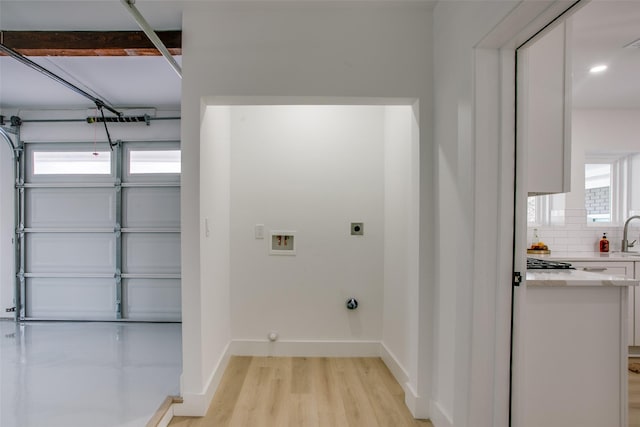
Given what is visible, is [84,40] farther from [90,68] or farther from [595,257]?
[595,257]

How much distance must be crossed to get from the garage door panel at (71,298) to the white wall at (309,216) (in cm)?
215

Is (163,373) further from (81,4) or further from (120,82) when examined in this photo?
(120,82)

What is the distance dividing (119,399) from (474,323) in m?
2.30

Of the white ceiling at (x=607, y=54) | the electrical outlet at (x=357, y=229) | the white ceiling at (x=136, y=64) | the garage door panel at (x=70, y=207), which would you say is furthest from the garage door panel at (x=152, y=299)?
the white ceiling at (x=607, y=54)

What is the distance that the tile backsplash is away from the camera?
10.5 ft

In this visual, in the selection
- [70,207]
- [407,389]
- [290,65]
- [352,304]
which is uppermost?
[290,65]

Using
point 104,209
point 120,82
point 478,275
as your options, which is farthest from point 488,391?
point 104,209

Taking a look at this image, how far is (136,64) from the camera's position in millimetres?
2547

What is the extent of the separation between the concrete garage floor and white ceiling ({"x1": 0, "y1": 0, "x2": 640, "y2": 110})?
248 centimetres

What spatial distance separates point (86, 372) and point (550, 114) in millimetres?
3710

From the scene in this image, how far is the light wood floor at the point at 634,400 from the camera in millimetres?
1823

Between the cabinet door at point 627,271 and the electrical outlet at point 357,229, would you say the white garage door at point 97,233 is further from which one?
→ the cabinet door at point 627,271

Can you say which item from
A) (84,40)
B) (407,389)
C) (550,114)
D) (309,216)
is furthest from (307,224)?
A: (84,40)

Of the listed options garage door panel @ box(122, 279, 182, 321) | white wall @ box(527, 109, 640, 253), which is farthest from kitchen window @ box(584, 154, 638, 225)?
garage door panel @ box(122, 279, 182, 321)
